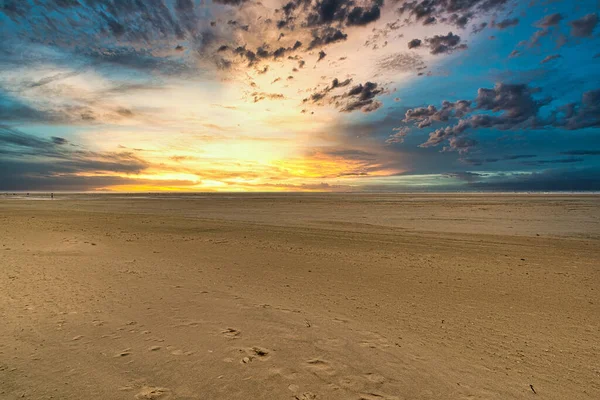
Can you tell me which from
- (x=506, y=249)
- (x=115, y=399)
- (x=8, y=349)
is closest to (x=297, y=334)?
(x=115, y=399)

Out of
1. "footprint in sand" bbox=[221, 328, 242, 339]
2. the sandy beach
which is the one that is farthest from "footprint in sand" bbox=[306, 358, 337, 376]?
A: "footprint in sand" bbox=[221, 328, 242, 339]

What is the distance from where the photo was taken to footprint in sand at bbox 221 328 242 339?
17.8ft

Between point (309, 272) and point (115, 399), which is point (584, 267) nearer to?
point (309, 272)

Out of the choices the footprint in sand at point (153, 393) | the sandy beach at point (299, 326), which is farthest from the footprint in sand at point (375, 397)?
the footprint in sand at point (153, 393)

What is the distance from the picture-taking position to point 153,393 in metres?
3.84

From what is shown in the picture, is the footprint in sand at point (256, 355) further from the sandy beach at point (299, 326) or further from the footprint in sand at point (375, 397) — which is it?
the footprint in sand at point (375, 397)

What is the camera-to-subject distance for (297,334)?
5.58 metres

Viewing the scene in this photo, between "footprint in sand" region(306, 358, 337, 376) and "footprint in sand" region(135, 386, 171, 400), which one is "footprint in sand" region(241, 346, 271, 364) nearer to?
"footprint in sand" region(306, 358, 337, 376)

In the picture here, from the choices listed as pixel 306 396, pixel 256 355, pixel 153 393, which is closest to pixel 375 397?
pixel 306 396

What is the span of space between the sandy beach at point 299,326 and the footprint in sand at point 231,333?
0.9 inches

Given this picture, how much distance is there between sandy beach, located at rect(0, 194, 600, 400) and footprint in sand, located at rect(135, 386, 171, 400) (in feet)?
0.06

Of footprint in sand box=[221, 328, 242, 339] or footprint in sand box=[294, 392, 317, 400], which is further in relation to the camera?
footprint in sand box=[221, 328, 242, 339]

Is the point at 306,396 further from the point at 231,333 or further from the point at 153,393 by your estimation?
the point at 231,333

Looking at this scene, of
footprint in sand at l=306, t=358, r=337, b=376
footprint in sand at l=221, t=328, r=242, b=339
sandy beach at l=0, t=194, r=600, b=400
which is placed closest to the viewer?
sandy beach at l=0, t=194, r=600, b=400
